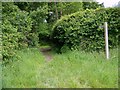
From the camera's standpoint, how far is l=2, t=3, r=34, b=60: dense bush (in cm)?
512

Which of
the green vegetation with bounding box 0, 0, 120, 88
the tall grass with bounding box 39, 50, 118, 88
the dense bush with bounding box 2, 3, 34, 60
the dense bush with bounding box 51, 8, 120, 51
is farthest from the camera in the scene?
the dense bush with bounding box 51, 8, 120, 51

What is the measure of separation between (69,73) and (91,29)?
92.0 inches

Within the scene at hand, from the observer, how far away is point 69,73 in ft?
14.3

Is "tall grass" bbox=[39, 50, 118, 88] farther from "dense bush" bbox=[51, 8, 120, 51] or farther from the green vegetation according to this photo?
"dense bush" bbox=[51, 8, 120, 51]

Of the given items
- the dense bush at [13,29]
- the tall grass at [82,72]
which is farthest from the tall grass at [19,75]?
the dense bush at [13,29]

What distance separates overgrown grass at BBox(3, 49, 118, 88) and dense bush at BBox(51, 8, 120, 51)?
791 millimetres

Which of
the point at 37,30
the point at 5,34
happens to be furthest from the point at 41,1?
the point at 5,34

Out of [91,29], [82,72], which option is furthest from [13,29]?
[82,72]

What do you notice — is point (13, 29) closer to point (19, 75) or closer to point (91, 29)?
point (19, 75)

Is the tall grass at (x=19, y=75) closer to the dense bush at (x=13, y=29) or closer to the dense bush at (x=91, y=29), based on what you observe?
the dense bush at (x=13, y=29)

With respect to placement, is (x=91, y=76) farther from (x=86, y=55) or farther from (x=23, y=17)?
(x=23, y=17)

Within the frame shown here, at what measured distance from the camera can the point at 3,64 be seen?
15.8 ft

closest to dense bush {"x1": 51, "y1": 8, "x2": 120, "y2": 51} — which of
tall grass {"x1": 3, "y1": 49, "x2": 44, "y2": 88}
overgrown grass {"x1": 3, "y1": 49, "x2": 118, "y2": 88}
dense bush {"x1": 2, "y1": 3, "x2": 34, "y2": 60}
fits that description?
overgrown grass {"x1": 3, "y1": 49, "x2": 118, "y2": 88}

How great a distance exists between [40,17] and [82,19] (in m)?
2.46
